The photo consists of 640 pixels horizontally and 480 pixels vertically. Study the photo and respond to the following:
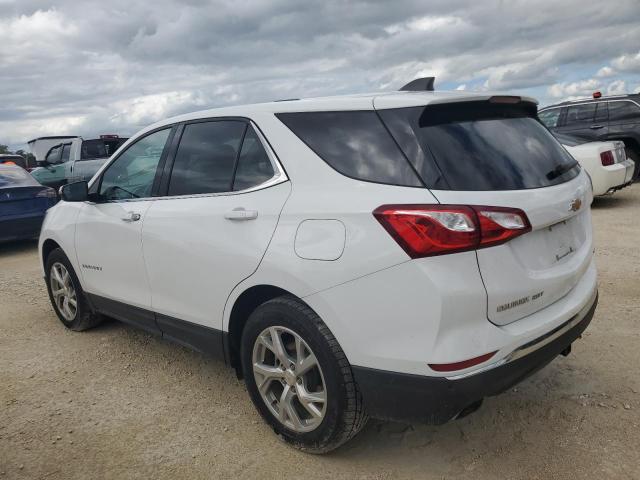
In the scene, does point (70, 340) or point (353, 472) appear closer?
point (353, 472)

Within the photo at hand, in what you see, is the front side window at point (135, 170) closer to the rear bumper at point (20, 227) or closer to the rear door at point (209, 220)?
the rear door at point (209, 220)

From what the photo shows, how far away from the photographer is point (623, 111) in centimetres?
1062

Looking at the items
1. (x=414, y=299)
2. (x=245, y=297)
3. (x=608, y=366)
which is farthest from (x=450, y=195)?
(x=608, y=366)

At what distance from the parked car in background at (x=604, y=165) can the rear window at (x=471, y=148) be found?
652 cm

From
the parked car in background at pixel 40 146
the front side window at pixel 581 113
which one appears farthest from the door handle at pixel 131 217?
the parked car in background at pixel 40 146

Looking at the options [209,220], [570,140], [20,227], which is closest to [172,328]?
[209,220]

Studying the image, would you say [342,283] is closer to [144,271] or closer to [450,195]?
[450,195]

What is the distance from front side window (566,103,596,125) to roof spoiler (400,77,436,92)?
374 inches

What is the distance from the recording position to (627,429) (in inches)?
110

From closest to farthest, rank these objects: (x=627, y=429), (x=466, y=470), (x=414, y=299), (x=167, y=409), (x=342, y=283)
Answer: (x=414, y=299) → (x=342, y=283) → (x=466, y=470) → (x=627, y=429) → (x=167, y=409)

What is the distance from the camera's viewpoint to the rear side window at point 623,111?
10.5m

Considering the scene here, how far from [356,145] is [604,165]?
7422 millimetres

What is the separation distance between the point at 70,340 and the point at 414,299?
11.3 feet

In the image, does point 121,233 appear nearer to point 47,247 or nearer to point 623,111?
point 47,247
